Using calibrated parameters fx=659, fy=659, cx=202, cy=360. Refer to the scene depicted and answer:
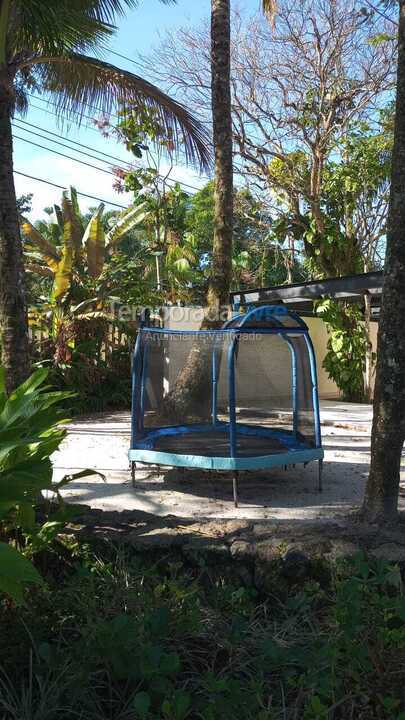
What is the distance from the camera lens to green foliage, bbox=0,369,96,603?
212 centimetres

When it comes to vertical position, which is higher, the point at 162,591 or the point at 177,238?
the point at 177,238

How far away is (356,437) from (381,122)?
1077 cm

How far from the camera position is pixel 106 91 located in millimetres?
8234

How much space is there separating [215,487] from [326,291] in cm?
847

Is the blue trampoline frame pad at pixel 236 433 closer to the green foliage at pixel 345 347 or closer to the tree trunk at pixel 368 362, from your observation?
the green foliage at pixel 345 347

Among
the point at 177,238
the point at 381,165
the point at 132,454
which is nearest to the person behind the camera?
the point at 132,454

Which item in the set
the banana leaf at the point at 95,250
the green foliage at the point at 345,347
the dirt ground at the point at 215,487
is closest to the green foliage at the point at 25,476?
the dirt ground at the point at 215,487

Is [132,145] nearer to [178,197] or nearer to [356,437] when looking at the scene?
[356,437]

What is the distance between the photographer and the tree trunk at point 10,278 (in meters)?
5.00

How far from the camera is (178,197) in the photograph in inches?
696

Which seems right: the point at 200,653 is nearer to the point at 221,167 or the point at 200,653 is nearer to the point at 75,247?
the point at 221,167

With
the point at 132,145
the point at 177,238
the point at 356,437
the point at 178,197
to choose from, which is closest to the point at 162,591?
the point at 356,437

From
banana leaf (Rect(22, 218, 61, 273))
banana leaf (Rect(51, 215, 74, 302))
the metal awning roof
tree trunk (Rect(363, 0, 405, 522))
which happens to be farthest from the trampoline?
banana leaf (Rect(22, 218, 61, 273))

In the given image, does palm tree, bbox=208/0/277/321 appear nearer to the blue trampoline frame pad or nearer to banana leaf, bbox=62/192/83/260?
the blue trampoline frame pad
